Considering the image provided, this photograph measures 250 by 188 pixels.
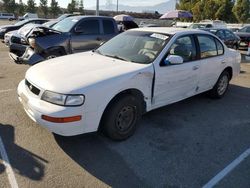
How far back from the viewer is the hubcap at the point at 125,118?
12.7 feet

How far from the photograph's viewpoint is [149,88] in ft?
13.8

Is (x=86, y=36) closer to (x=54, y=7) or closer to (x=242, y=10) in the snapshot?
(x=242, y=10)

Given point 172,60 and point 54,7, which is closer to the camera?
point 172,60

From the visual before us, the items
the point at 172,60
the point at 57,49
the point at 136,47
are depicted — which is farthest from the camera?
the point at 57,49

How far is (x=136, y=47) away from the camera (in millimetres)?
4656

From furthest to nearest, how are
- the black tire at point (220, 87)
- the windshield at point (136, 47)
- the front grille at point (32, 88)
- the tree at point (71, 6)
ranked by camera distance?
the tree at point (71, 6), the black tire at point (220, 87), the windshield at point (136, 47), the front grille at point (32, 88)

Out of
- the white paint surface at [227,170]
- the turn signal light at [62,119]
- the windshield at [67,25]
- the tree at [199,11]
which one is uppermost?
the tree at [199,11]

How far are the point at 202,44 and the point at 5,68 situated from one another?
6.18 metres

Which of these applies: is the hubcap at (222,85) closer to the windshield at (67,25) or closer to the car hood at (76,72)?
the car hood at (76,72)

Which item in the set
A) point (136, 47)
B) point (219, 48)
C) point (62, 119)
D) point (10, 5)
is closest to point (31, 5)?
point (10, 5)

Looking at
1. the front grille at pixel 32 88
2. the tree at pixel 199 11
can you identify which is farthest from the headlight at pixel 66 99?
the tree at pixel 199 11

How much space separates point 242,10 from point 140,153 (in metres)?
36.0

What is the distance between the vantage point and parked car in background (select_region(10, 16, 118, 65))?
7184mm

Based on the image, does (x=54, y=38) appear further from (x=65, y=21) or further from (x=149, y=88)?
(x=149, y=88)
